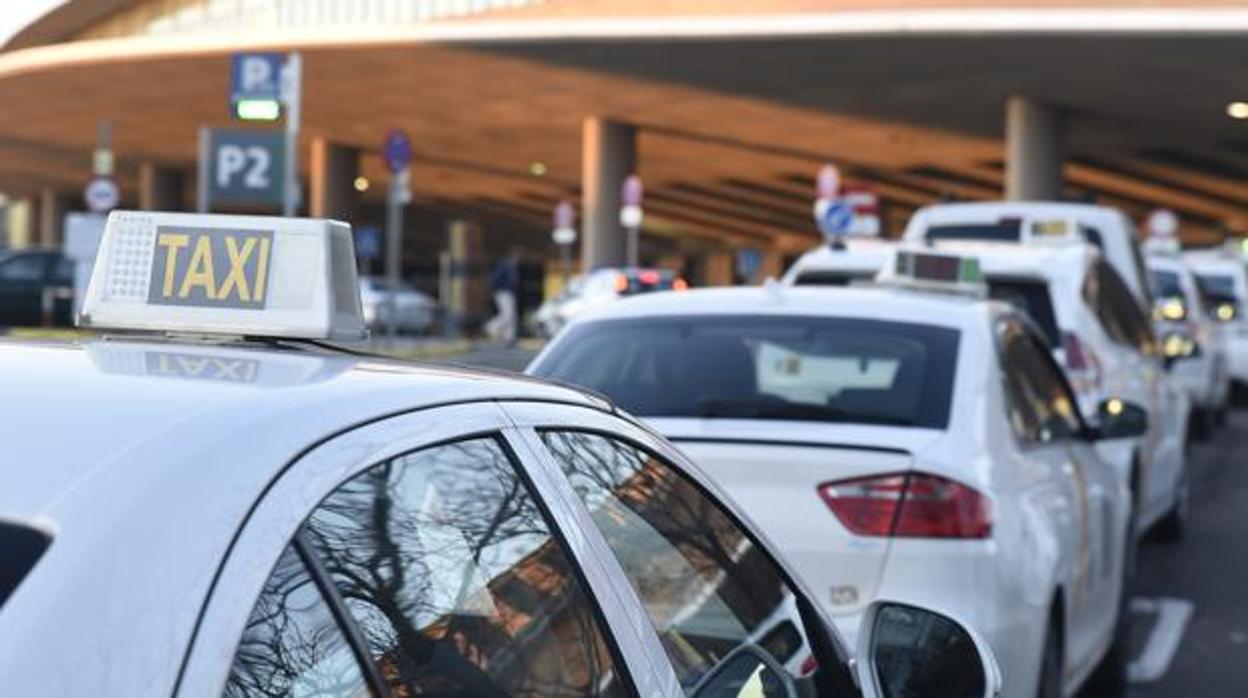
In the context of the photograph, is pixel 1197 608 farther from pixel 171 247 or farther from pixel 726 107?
pixel 726 107

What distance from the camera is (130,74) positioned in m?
44.2

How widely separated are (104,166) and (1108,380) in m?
20.6

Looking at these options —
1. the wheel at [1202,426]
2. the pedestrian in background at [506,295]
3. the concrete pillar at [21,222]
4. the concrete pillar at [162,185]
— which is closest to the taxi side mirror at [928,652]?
the wheel at [1202,426]

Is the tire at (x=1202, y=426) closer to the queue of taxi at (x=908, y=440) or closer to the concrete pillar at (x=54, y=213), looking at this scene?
the queue of taxi at (x=908, y=440)

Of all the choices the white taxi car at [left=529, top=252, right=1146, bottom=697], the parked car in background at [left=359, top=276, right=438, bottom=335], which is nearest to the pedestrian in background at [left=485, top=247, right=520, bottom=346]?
the parked car in background at [left=359, top=276, right=438, bottom=335]

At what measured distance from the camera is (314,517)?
6.28ft

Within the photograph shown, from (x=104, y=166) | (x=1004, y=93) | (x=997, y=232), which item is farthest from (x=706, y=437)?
(x=1004, y=93)

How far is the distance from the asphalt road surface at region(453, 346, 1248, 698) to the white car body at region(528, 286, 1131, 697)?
38.3 inches

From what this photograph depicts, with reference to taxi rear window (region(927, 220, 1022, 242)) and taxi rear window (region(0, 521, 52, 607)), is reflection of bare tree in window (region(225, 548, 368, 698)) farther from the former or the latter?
taxi rear window (region(927, 220, 1022, 242))

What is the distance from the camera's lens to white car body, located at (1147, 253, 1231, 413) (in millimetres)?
18219

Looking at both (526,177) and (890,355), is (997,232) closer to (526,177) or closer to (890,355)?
(890,355)

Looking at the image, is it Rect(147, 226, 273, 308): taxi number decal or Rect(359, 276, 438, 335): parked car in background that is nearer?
Rect(147, 226, 273, 308): taxi number decal

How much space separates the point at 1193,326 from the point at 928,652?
638 inches

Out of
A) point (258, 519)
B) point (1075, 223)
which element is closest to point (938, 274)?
point (258, 519)
